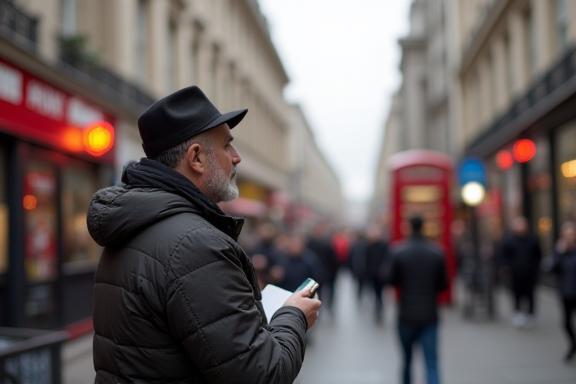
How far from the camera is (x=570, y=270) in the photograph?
985cm

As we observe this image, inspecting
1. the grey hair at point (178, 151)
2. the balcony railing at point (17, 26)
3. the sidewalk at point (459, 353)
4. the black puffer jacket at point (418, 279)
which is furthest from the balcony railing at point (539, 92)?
the grey hair at point (178, 151)

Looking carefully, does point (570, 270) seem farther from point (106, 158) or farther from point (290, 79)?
point (290, 79)

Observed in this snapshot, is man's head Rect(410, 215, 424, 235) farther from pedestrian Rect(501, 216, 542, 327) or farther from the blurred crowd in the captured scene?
pedestrian Rect(501, 216, 542, 327)

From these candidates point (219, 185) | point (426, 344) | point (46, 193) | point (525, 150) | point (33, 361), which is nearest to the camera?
point (219, 185)

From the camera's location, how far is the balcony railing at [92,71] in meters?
13.2

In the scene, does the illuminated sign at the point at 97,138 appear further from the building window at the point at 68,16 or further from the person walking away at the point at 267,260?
the person walking away at the point at 267,260

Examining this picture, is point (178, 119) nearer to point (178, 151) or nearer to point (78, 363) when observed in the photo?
point (178, 151)

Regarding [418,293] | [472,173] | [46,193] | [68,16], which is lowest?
[418,293]

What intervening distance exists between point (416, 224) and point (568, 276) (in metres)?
3.34

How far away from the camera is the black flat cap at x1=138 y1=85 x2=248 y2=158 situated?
90.8 inches

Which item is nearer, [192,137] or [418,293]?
[192,137]

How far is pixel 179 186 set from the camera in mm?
2289

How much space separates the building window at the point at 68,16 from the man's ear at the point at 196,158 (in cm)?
1236

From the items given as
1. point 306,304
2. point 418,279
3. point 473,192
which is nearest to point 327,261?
point 473,192
